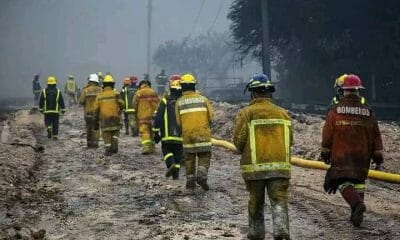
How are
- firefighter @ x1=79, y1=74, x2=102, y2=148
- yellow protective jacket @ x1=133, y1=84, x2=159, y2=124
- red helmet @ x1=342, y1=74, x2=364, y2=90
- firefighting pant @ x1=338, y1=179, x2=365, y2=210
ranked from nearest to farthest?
1. firefighting pant @ x1=338, y1=179, x2=365, y2=210
2. red helmet @ x1=342, y1=74, x2=364, y2=90
3. yellow protective jacket @ x1=133, y1=84, x2=159, y2=124
4. firefighter @ x1=79, y1=74, x2=102, y2=148

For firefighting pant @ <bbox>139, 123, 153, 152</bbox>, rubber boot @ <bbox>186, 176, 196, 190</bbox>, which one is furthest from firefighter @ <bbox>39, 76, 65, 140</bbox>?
rubber boot @ <bbox>186, 176, 196, 190</bbox>

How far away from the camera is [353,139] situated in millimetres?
6488

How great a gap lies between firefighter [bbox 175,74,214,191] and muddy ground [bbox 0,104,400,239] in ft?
1.02

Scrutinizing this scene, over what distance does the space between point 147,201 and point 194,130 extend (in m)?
1.36

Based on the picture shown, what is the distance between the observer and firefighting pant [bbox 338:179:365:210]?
21.1 ft

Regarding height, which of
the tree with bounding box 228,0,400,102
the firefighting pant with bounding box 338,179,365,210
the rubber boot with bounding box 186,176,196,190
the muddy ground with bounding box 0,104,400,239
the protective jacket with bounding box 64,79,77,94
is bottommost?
the muddy ground with bounding box 0,104,400,239

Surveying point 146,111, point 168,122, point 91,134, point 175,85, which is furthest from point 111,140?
point 175,85

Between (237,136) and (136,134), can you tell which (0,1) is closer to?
(136,134)

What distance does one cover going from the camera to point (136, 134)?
56.8 ft

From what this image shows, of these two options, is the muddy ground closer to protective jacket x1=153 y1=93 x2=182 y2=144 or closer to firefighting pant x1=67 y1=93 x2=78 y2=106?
protective jacket x1=153 y1=93 x2=182 y2=144

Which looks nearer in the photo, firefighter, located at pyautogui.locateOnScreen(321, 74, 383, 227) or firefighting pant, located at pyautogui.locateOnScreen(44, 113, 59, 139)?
firefighter, located at pyautogui.locateOnScreen(321, 74, 383, 227)

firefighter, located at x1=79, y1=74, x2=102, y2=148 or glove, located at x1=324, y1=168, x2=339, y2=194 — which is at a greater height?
firefighter, located at x1=79, y1=74, x2=102, y2=148

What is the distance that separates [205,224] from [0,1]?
89940 mm

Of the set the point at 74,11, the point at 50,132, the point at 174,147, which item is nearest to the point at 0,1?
the point at 74,11
